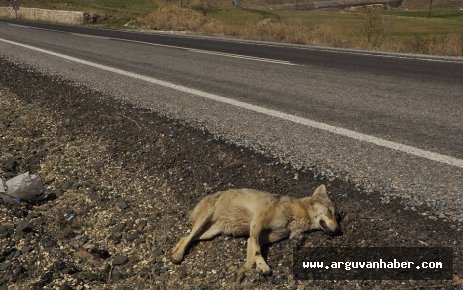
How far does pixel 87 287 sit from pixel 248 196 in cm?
114

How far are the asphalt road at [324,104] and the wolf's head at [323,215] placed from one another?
539mm

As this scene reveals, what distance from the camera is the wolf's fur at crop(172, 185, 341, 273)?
2.52 m

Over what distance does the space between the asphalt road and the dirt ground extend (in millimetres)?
266

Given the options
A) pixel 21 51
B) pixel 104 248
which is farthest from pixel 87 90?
pixel 21 51

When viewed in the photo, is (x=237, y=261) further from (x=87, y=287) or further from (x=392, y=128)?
(x=392, y=128)

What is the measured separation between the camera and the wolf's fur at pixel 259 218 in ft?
8.27

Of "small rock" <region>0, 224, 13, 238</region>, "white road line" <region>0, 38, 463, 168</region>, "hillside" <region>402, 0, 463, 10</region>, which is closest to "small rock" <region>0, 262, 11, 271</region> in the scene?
"small rock" <region>0, 224, 13, 238</region>

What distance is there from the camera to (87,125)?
4969 millimetres

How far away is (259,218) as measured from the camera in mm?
2529

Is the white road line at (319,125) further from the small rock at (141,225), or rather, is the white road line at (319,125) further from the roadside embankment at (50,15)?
the roadside embankment at (50,15)

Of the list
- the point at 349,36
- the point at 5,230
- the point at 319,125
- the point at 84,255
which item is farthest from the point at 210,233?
the point at 349,36

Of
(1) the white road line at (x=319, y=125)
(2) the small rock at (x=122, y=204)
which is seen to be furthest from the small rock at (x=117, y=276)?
(1) the white road line at (x=319, y=125)

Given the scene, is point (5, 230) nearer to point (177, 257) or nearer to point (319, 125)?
point (177, 257)

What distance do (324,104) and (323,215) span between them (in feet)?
9.97
